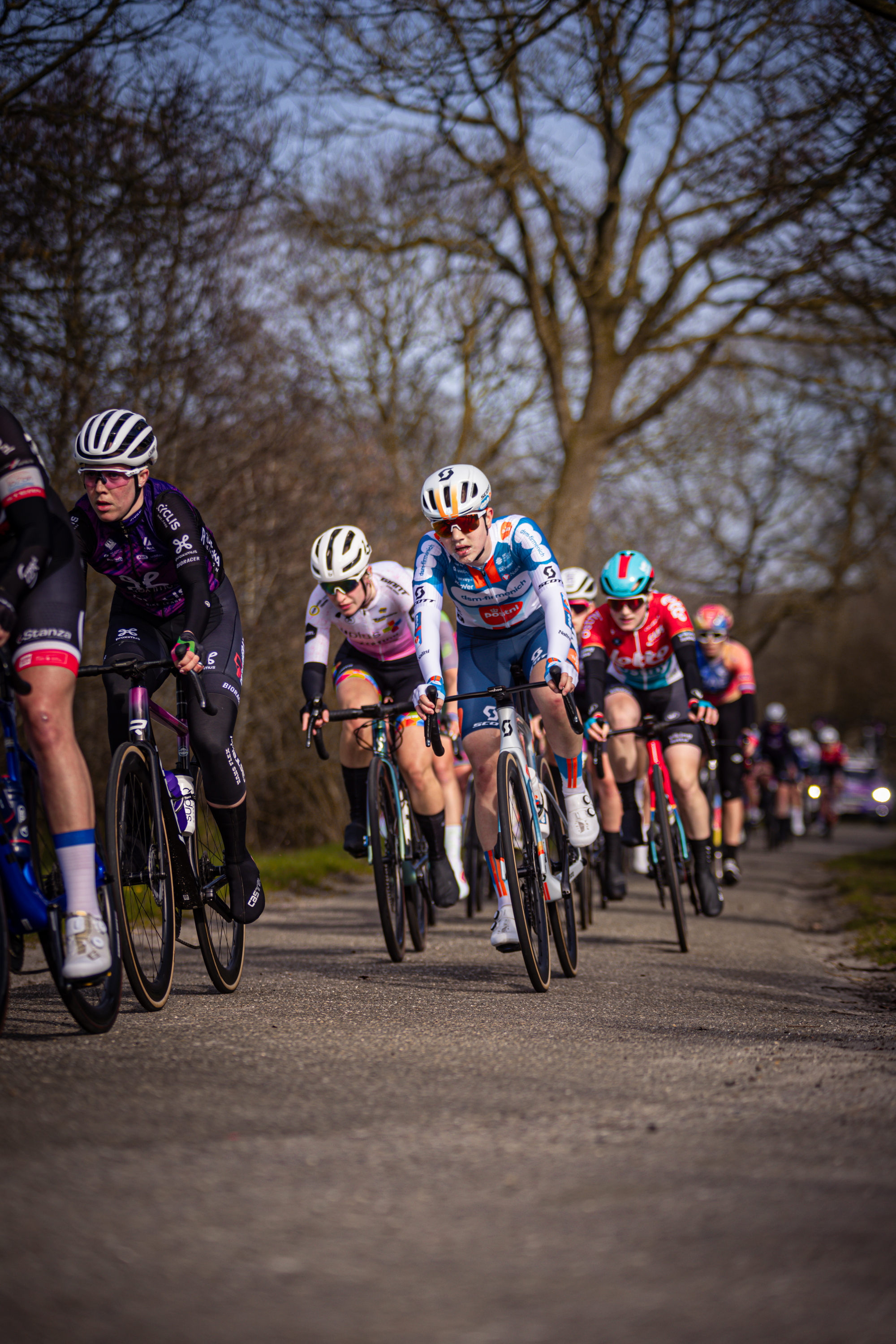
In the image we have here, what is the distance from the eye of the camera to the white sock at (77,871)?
4273 mm

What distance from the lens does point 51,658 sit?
4.25 metres

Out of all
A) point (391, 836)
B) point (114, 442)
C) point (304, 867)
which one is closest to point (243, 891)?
point (391, 836)

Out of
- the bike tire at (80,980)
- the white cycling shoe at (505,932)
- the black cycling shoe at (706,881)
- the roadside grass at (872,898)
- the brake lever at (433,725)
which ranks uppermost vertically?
the brake lever at (433,725)

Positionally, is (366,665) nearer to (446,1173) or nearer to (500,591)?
(500,591)

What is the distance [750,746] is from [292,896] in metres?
4.78

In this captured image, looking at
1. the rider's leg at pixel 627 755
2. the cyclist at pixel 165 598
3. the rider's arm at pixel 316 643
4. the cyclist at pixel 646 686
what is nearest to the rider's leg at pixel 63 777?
the cyclist at pixel 165 598

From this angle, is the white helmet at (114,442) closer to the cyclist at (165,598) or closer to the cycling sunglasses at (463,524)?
the cyclist at (165,598)

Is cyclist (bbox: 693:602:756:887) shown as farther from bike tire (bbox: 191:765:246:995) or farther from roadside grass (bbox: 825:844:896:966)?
bike tire (bbox: 191:765:246:995)

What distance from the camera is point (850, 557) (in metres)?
30.9

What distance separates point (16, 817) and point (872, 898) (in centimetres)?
957

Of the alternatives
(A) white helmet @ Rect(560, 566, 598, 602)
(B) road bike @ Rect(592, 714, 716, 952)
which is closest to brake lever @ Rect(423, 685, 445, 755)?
(B) road bike @ Rect(592, 714, 716, 952)

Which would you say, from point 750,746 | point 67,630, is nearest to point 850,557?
point 750,746

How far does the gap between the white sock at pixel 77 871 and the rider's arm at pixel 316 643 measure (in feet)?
9.56

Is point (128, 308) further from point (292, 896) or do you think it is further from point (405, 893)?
point (405, 893)
